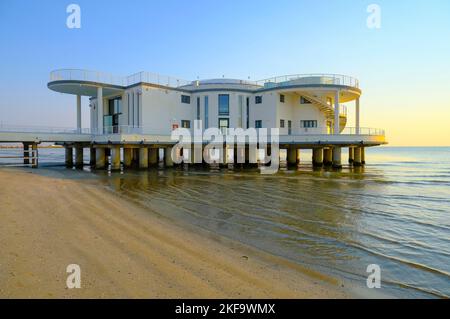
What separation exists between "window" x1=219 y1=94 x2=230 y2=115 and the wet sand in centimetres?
2503

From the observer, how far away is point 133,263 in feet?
17.8

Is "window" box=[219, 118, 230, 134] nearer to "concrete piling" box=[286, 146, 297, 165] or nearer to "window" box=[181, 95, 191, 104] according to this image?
"window" box=[181, 95, 191, 104]

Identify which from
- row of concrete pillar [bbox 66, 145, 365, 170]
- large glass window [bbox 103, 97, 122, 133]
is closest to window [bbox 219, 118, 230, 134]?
row of concrete pillar [bbox 66, 145, 365, 170]

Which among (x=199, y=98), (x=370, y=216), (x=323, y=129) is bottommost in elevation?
(x=370, y=216)

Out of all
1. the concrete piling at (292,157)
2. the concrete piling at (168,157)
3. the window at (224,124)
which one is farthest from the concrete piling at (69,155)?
the concrete piling at (292,157)

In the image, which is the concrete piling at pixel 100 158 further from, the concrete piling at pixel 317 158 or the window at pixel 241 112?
the concrete piling at pixel 317 158

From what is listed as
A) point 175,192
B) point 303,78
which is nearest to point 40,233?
point 175,192

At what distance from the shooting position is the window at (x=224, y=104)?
32719 millimetres

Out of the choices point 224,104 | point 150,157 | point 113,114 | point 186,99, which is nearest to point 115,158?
point 150,157

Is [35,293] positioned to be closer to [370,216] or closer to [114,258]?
[114,258]

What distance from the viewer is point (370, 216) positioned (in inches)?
432

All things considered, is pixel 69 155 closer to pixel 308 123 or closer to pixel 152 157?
pixel 152 157

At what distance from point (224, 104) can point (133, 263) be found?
28.5m

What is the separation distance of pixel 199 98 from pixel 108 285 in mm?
29866
